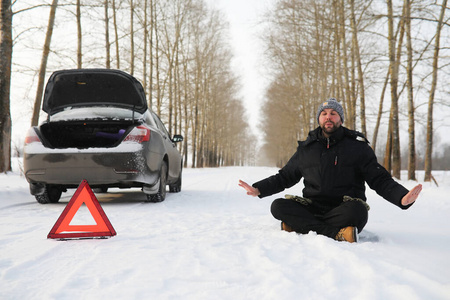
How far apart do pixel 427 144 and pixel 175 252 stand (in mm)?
17269

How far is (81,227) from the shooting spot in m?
3.27

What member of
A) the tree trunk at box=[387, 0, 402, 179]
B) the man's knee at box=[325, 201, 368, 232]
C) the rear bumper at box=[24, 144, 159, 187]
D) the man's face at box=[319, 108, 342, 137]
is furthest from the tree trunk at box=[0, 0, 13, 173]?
the tree trunk at box=[387, 0, 402, 179]

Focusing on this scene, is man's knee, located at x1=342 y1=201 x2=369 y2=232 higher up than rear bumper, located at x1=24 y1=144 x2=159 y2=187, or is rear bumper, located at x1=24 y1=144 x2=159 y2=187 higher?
rear bumper, located at x1=24 y1=144 x2=159 y2=187

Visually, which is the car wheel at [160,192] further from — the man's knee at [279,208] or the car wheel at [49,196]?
the man's knee at [279,208]

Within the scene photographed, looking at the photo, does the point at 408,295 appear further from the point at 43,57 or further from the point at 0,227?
the point at 43,57

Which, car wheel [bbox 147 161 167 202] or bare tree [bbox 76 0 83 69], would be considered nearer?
car wheel [bbox 147 161 167 202]

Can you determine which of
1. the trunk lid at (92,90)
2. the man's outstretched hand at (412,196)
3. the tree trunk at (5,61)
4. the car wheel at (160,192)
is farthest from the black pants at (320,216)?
the tree trunk at (5,61)

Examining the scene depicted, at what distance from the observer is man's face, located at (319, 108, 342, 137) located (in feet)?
11.1

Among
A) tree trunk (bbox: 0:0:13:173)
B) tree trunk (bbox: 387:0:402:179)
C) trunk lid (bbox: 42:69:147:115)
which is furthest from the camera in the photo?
tree trunk (bbox: 387:0:402:179)

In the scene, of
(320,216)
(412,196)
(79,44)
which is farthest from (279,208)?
(79,44)

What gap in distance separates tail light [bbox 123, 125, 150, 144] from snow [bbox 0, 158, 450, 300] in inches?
58.7

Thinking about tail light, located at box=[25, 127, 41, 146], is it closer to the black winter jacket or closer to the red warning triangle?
the red warning triangle

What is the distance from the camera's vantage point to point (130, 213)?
471 cm

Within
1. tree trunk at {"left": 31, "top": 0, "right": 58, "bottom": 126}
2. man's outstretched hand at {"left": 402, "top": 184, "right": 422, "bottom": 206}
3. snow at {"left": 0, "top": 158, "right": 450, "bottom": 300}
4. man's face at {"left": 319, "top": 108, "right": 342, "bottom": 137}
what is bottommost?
snow at {"left": 0, "top": 158, "right": 450, "bottom": 300}
